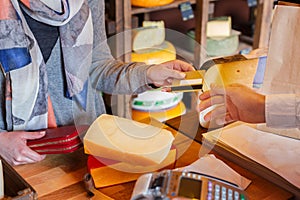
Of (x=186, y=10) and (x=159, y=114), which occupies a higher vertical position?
(x=186, y=10)

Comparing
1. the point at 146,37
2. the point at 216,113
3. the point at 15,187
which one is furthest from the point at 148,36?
the point at 15,187

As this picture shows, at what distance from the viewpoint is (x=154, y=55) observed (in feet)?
6.15

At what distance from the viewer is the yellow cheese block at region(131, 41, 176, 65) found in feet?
6.06

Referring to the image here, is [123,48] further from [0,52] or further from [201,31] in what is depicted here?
[0,52]

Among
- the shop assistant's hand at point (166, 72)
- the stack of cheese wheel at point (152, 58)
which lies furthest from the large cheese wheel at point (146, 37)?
the shop assistant's hand at point (166, 72)

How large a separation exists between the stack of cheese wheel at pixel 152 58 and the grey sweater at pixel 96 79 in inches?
23.4

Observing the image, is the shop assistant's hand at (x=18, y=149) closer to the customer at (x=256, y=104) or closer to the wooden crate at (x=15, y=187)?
the wooden crate at (x=15, y=187)

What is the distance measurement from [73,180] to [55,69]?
1.30 feet

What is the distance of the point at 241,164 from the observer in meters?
0.92

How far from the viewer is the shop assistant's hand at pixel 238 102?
0.86 metres

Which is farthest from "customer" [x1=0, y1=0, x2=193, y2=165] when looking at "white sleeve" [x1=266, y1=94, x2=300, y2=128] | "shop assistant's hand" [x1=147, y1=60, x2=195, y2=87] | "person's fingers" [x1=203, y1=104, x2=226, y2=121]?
"white sleeve" [x1=266, y1=94, x2=300, y2=128]

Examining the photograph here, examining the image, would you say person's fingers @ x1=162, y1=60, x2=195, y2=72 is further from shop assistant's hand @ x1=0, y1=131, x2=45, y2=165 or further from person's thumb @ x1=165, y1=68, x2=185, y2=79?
shop assistant's hand @ x1=0, y1=131, x2=45, y2=165

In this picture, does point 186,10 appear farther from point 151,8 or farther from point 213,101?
point 213,101

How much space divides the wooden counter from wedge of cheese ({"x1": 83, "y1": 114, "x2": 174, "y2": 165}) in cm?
6
